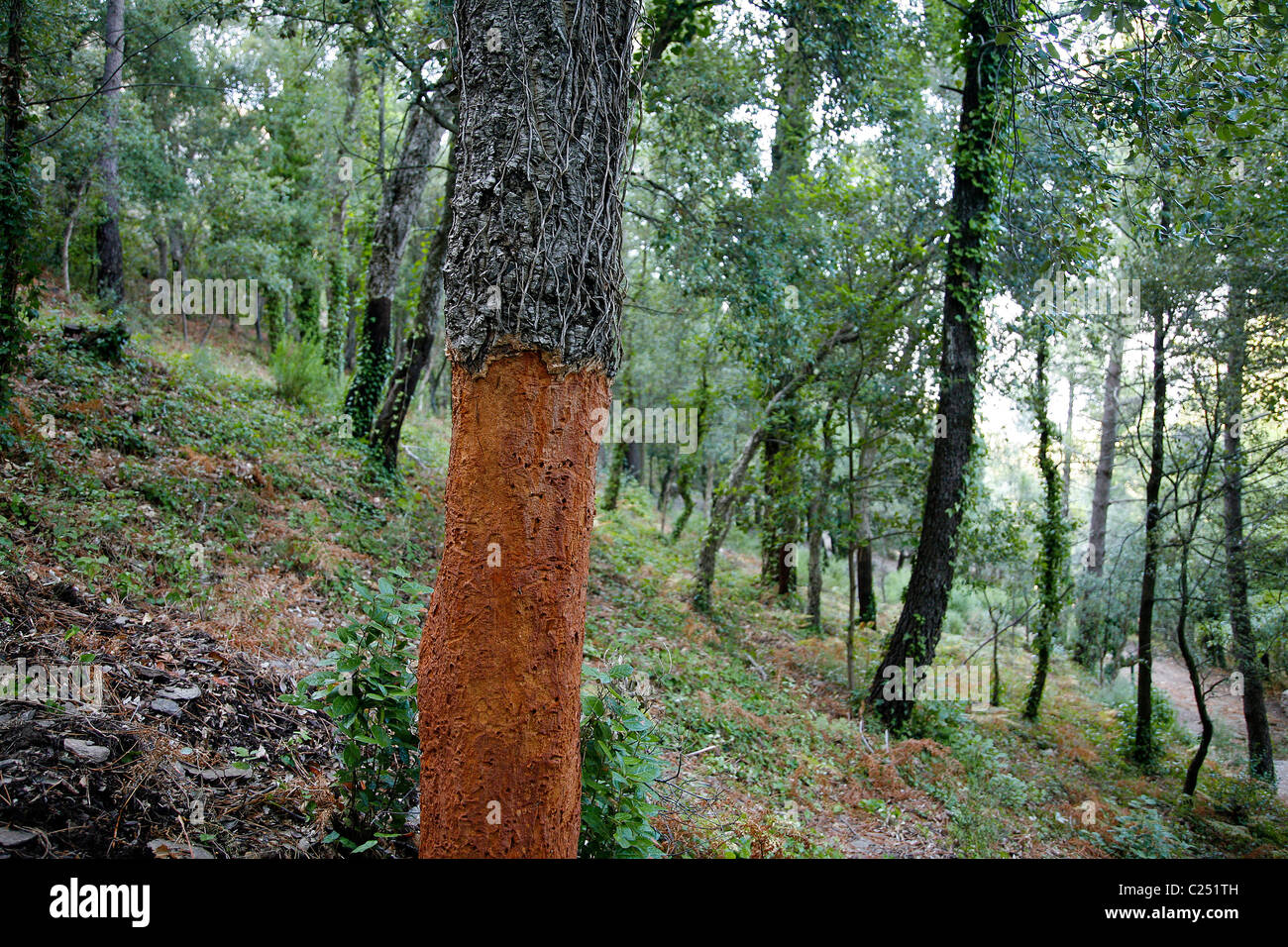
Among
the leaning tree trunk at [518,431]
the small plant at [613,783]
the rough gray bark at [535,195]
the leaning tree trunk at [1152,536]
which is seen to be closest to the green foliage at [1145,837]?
the leaning tree trunk at [1152,536]

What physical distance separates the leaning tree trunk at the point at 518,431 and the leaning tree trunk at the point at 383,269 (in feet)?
28.6

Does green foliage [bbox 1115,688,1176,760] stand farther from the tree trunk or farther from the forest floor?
the tree trunk

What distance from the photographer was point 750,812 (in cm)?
548

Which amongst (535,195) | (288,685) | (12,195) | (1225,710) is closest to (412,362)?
(12,195)

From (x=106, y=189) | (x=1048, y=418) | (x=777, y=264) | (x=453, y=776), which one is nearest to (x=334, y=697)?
(x=453, y=776)

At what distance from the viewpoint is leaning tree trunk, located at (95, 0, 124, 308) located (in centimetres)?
1280

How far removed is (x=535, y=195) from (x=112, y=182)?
15.7m

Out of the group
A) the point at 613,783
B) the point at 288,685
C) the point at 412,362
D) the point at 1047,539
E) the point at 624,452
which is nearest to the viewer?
the point at 613,783

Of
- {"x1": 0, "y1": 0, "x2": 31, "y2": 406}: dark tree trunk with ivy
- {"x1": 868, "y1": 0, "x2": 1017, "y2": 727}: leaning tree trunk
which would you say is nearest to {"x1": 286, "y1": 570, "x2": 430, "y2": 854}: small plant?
{"x1": 0, "y1": 0, "x2": 31, "y2": 406}: dark tree trunk with ivy

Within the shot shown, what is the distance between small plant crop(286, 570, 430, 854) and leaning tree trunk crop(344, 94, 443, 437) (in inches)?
326

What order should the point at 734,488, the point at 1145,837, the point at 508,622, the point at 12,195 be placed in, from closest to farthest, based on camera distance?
the point at 508,622
the point at 12,195
the point at 1145,837
the point at 734,488

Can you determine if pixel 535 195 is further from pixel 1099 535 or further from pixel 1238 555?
pixel 1099 535

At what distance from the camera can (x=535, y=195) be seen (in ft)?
8.30

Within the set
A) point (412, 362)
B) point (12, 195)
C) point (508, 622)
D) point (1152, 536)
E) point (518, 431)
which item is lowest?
point (1152, 536)
